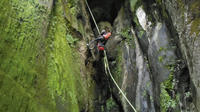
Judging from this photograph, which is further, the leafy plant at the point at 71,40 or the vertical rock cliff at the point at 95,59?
the leafy plant at the point at 71,40

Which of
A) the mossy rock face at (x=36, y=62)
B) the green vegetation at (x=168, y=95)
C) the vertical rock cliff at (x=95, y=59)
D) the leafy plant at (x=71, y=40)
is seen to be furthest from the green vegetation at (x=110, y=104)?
the leafy plant at (x=71, y=40)

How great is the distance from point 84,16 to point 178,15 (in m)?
5.25

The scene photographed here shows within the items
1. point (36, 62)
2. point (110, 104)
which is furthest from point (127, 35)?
point (36, 62)

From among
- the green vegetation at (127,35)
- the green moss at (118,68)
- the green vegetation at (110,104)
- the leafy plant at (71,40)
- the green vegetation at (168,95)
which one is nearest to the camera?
the green vegetation at (168,95)

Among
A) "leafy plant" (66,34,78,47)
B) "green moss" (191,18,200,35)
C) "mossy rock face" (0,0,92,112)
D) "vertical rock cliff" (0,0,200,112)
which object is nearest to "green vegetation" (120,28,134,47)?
"vertical rock cliff" (0,0,200,112)

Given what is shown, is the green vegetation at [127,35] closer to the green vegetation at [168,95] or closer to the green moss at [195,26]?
the green vegetation at [168,95]

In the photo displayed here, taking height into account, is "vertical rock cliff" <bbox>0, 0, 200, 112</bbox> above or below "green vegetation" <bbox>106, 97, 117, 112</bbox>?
above

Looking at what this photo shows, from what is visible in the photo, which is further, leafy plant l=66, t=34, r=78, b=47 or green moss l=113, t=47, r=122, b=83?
green moss l=113, t=47, r=122, b=83

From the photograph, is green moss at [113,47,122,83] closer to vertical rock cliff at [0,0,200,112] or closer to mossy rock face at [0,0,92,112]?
vertical rock cliff at [0,0,200,112]

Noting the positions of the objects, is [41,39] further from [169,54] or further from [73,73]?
[169,54]

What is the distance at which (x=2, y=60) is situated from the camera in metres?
4.25

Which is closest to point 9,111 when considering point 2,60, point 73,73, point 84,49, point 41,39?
point 2,60

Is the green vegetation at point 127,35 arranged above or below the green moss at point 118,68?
above

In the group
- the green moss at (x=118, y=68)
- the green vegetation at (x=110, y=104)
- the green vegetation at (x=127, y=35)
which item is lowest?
the green vegetation at (x=110, y=104)
